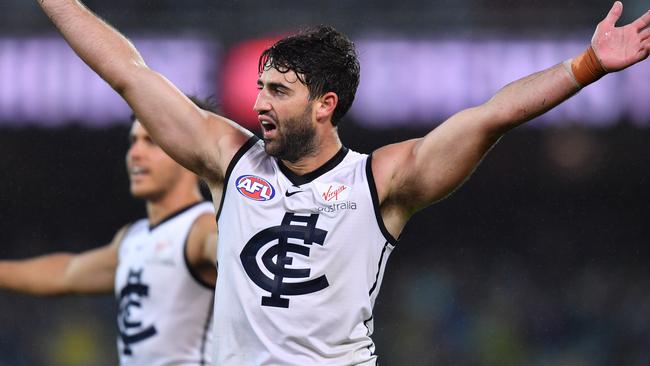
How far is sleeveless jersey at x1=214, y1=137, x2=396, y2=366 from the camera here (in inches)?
157

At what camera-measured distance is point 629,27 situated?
383 cm

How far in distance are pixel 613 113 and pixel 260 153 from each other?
20.8 ft

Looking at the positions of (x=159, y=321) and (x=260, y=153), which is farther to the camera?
(x=159, y=321)

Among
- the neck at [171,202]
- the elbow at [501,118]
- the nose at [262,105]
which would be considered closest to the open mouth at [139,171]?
the neck at [171,202]

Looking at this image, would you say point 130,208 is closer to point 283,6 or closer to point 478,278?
point 283,6

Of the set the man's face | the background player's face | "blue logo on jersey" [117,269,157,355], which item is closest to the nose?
the man's face

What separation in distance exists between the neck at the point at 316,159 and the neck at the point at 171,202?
234 cm

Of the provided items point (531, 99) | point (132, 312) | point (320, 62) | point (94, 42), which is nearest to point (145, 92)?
point (94, 42)

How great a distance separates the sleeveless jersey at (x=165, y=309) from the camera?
6016 millimetres

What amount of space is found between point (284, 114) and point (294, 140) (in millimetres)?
117

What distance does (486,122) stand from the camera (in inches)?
153

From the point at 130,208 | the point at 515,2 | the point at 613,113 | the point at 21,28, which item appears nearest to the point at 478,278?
the point at 613,113

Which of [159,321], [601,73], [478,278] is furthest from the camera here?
[478,278]

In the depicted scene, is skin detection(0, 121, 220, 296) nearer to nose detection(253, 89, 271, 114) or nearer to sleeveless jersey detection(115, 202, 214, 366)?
sleeveless jersey detection(115, 202, 214, 366)
